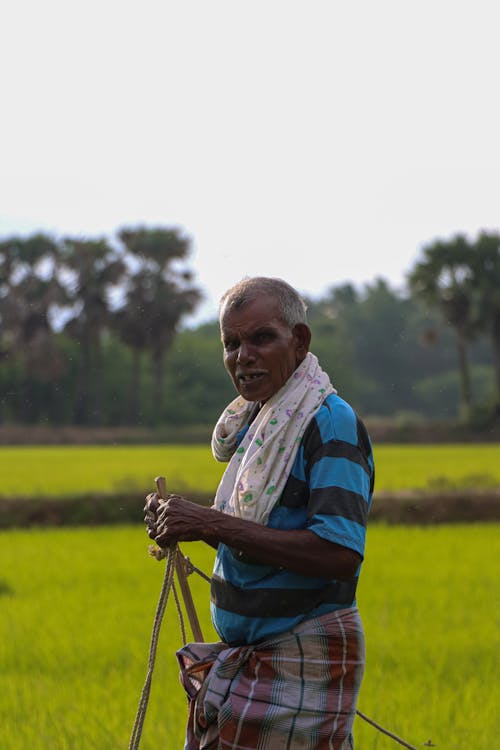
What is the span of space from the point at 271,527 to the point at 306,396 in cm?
26

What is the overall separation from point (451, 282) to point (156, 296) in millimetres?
9894

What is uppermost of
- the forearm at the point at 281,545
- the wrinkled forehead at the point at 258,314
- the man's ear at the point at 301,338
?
the wrinkled forehead at the point at 258,314

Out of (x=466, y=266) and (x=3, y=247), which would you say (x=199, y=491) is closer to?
(x=466, y=266)

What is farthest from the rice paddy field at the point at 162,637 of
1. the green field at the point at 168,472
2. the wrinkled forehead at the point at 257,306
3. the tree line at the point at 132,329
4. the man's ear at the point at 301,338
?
the tree line at the point at 132,329

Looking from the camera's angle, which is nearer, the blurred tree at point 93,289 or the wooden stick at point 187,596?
the wooden stick at point 187,596

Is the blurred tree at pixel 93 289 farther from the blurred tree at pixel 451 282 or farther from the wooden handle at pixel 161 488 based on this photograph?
the wooden handle at pixel 161 488

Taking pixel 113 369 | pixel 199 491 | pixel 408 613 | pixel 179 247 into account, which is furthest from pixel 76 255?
pixel 408 613

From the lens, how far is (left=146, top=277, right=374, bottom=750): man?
2.15 m

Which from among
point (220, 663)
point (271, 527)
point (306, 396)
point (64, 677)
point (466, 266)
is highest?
point (466, 266)

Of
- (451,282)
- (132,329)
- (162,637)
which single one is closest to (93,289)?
(132,329)

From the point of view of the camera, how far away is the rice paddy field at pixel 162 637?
14.1ft

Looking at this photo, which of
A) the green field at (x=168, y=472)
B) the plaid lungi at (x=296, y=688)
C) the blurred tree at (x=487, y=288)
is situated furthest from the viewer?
the blurred tree at (x=487, y=288)

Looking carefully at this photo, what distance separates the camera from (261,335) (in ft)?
7.44

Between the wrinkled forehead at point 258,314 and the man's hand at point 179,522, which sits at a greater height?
the wrinkled forehead at point 258,314
